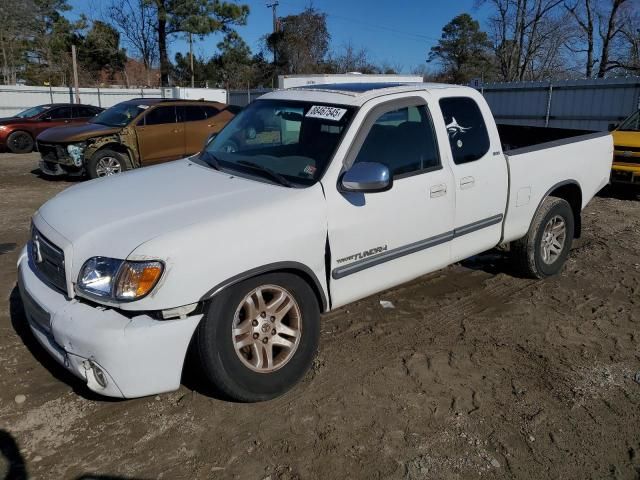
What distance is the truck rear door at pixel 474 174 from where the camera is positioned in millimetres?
4227

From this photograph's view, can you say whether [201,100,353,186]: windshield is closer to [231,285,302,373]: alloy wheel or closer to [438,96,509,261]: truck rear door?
[231,285,302,373]: alloy wheel

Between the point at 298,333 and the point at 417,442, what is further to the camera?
the point at 298,333

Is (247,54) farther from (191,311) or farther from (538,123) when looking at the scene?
(191,311)

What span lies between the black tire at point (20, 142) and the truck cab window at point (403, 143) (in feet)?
53.4

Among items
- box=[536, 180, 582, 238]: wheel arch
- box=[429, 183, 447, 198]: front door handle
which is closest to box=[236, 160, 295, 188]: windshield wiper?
box=[429, 183, 447, 198]: front door handle

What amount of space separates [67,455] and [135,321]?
81cm

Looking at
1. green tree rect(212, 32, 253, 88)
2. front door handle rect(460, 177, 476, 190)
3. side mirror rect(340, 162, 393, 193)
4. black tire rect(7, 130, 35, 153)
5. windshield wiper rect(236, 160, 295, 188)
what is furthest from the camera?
green tree rect(212, 32, 253, 88)

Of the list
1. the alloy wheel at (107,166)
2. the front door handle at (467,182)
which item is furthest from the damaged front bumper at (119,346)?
the alloy wheel at (107,166)

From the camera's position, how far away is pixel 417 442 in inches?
118

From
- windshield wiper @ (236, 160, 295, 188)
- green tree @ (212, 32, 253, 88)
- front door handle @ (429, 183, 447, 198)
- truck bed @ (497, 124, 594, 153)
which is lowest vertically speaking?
front door handle @ (429, 183, 447, 198)

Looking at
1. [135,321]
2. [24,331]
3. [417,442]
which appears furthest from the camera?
[24,331]

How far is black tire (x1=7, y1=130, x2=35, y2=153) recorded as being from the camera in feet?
54.5

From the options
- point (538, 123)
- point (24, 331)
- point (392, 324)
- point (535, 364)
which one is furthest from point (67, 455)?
point (538, 123)

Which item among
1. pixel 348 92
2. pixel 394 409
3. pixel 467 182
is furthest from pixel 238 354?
pixel 467 182
